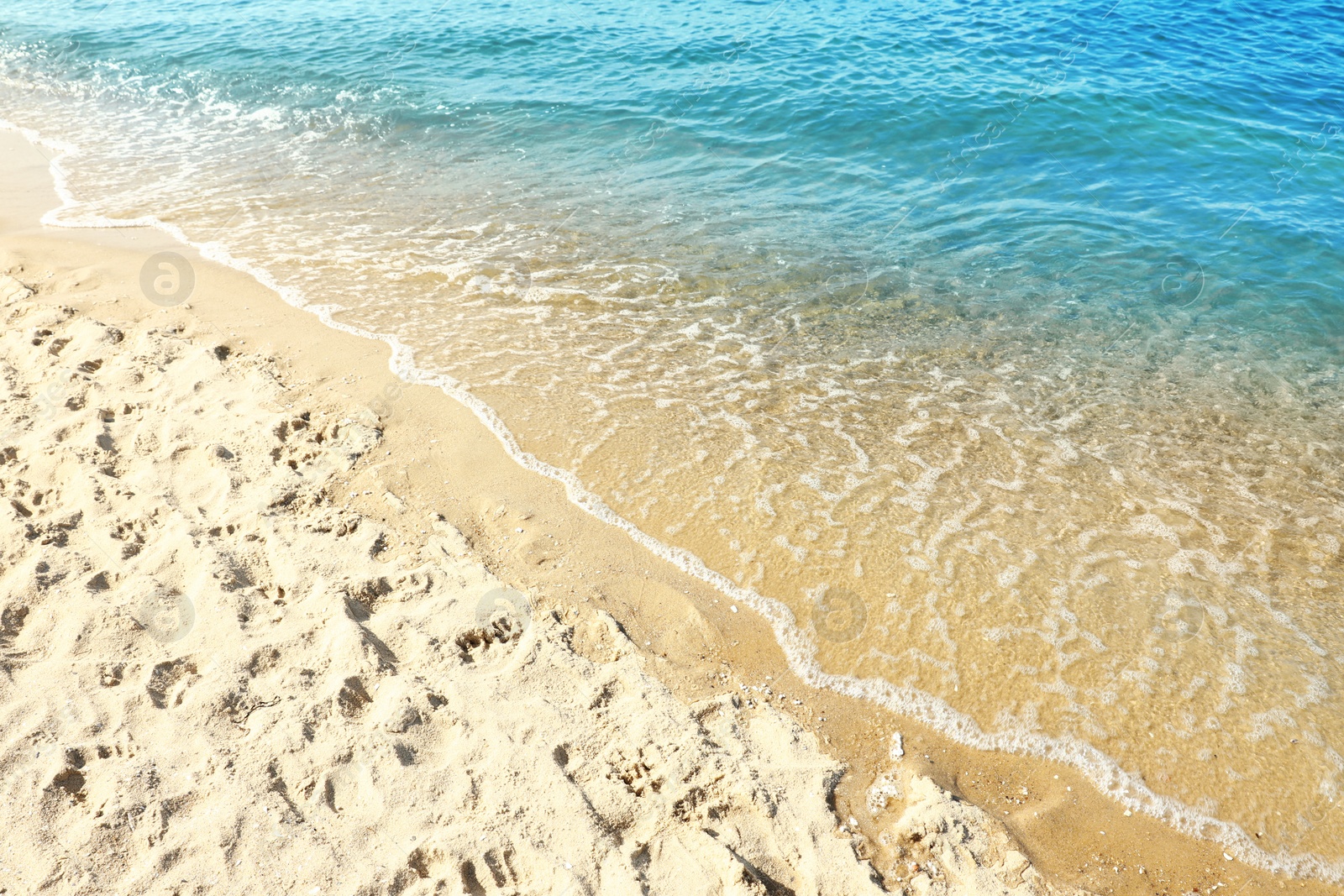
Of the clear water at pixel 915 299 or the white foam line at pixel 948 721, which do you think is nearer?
the white foam line at pixel 948 721

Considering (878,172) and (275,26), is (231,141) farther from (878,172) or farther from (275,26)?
(878,172)

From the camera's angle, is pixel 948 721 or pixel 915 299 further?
pixel 915 299

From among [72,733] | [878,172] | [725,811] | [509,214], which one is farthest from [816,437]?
[878,172]

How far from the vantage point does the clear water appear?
4.05m

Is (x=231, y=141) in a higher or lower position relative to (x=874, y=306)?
higher

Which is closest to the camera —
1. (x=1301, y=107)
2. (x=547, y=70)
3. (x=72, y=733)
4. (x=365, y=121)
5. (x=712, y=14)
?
(x=72, y=733)

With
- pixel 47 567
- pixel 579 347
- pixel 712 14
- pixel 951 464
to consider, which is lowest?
pixel 951 464

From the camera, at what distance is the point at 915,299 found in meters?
7.57

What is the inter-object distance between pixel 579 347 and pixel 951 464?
3.28m

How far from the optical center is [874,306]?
292 inches

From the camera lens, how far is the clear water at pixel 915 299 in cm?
405

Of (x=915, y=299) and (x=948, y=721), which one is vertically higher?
(x=915, y=299)

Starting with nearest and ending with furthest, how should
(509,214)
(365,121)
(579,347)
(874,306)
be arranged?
(579,347)
(874,306)
(509,214)
(365,121)

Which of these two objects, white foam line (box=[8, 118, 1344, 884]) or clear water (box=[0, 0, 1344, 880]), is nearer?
white foam line (box=[8, 118, 1344, 884])
